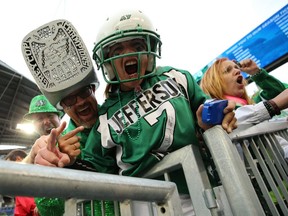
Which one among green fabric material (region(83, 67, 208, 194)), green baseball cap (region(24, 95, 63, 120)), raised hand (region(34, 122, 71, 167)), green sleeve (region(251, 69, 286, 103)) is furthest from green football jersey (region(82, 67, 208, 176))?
green baseball cap (region(24, 95, 63, 120))

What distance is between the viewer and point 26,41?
0.93m

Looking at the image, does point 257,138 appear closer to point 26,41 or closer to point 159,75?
point 159,75

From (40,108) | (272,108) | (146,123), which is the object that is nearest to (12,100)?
(40,108)

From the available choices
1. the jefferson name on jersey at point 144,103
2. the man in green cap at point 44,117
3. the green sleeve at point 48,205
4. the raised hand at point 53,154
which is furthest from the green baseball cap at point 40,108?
the raised hand at point 53,154

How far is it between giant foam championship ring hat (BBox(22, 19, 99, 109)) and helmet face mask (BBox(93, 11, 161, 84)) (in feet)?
0.33

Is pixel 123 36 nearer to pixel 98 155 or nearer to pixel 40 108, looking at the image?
pixel 98 155

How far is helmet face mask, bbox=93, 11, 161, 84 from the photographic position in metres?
0.97

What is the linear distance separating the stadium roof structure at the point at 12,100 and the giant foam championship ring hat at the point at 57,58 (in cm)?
670

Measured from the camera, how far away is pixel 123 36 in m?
0.96

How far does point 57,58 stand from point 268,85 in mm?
1409

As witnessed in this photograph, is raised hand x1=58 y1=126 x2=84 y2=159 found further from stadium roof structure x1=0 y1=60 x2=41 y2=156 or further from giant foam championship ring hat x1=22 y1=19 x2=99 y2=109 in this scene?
stadium roof structure x1=0 y1=60 x2=41 y2=156

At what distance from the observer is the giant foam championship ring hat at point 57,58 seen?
922mm

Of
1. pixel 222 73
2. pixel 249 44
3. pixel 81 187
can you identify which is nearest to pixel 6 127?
pixel 249 44

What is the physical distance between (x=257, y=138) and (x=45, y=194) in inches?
26.0
